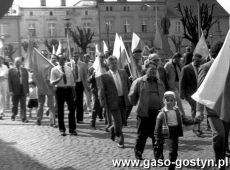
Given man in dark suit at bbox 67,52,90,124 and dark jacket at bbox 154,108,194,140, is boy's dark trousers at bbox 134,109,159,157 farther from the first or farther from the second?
man in dark suit at bbox 67,52,90,124

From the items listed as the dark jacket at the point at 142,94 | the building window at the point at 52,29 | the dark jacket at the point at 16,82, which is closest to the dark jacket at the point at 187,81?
the dark jacket at the point at 142,94

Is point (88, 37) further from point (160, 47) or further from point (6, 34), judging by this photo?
point (160, 47)

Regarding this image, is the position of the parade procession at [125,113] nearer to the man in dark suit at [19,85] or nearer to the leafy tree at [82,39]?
the man in dark suit at [19,85]

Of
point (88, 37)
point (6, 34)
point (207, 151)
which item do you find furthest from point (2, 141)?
point (6, 34)

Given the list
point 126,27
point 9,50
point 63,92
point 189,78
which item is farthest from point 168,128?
point 126,27

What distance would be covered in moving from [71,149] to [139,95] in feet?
6.88

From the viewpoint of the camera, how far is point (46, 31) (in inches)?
2817

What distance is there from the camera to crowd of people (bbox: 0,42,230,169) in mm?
6660

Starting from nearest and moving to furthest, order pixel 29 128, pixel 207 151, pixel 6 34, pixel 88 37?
pixel 207 151 → pixel 29 128 → pixel 88 37 → pixel 6 34

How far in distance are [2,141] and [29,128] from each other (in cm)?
182

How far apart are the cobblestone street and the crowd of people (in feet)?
1.04

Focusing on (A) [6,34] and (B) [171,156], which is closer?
(B) [171,156]

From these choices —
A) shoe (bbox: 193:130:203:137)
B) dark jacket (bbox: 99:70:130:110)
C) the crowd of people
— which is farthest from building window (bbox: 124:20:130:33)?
dark jacket (bbox: 99:70:130:110)

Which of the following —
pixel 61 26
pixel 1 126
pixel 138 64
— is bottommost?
pixel 1 126
